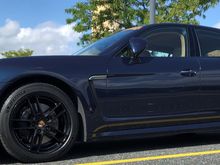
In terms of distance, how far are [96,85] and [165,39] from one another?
1.24 meters

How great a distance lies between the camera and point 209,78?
523 cm

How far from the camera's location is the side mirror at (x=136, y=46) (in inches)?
190

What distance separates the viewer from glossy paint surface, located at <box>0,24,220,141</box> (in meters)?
4.53

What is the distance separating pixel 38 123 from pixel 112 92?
821 millimetres

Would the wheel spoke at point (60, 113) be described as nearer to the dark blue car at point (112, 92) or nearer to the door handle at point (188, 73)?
the dark blue car at point (112, 92)

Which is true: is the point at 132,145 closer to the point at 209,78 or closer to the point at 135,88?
the point at 135,88

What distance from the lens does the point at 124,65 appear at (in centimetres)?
482

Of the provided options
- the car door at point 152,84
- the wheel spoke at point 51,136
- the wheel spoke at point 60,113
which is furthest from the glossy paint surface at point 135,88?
A: the wheel spoke at point 51,136

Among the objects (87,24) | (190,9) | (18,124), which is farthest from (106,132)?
(87,24)

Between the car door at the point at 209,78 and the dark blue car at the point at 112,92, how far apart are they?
0.04 ft

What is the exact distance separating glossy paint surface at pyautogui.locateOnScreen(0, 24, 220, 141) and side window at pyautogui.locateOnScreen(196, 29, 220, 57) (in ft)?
0.71

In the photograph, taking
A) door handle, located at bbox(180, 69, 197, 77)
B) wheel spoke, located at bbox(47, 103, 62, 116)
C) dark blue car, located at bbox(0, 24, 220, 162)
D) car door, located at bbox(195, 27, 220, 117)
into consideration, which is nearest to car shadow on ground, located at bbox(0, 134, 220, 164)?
dark blue car, located at bbox(0, 24, 220, 162)

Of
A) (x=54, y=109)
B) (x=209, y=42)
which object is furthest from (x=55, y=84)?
(x=209, y=42)

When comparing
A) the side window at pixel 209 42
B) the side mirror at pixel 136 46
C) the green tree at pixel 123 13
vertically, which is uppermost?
the side mirror at pixel 136 46
